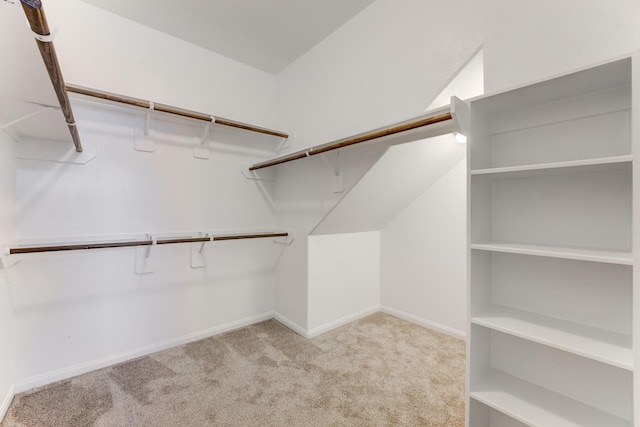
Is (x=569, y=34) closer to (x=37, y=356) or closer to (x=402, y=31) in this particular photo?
(x=402, y=31)

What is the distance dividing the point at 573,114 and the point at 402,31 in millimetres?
1115

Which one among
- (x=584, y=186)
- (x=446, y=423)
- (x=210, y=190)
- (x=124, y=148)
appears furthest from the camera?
(x=210, y=190)

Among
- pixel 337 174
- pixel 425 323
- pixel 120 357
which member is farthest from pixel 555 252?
pixel 120 357

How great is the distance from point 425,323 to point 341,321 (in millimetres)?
850

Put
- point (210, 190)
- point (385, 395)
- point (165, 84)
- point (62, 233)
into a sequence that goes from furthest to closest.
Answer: point (210, 190) → point (165, 84) → point (62, 233) → point (385, 395)

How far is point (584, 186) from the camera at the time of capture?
3.59 feet

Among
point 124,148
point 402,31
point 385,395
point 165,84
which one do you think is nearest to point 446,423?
point 385,395

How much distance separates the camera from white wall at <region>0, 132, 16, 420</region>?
153 cm

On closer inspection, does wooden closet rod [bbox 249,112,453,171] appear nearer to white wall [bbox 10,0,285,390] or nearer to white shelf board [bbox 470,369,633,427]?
white wall [bbox 10,0,285,390]

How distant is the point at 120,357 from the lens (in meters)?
2.06

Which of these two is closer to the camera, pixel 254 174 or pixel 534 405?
pixel 534 405

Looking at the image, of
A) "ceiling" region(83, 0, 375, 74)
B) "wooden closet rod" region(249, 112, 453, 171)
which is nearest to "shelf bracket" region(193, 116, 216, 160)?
"wooden closet rod" region(249, 112, 453, 171)

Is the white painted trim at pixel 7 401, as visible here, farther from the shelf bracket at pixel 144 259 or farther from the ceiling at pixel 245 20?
the ceiling at pixel 245 20

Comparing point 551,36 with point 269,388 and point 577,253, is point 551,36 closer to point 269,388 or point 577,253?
point 577,253
